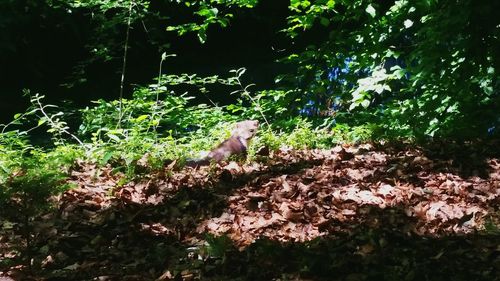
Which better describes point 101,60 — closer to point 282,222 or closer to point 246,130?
point 246,130

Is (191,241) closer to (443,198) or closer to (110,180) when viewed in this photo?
(110,180)

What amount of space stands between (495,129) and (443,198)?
6.81ft

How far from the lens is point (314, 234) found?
3.08 meters

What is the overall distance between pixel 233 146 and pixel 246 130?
13.6 inches

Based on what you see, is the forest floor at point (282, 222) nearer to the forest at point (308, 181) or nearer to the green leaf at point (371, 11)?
the forest at point (308, 181)

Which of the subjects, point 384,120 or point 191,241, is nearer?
point 191,241

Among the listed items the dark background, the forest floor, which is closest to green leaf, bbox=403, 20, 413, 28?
the forest floor

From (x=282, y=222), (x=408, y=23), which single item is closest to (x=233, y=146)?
(x=282, y=222)

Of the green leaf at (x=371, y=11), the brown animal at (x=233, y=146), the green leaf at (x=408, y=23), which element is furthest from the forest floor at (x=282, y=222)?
the green leaf at (x=371, y=11)

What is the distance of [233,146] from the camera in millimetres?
4812

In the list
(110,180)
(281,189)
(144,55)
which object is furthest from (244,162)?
(144,55)

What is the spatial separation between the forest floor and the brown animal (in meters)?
0.21

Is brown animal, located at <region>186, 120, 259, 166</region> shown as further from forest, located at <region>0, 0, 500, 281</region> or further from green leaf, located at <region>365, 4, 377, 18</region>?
green leaf, located at <region>365, 4, 377, 18</region>

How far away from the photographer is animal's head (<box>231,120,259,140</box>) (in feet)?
16.3
